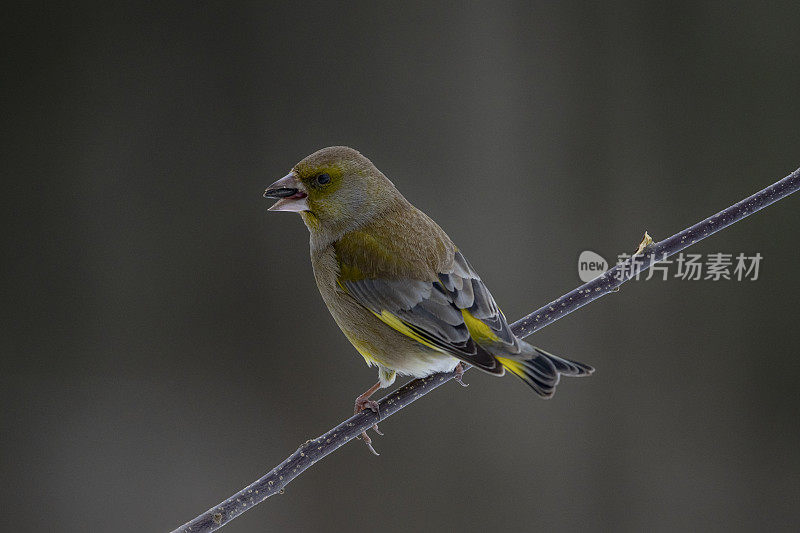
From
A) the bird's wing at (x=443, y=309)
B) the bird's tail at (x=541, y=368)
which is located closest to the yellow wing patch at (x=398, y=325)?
the bird's wing at (x=443, y=309)

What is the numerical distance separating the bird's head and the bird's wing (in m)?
0.07

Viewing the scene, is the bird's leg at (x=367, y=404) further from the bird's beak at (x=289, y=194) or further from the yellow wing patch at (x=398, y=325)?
the bird's beak at (x=289, y=194)

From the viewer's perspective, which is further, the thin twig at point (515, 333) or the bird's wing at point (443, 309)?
the bird's wing at point (443, 309)

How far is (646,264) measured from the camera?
1023 mm

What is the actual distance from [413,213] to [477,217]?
4.04 ft

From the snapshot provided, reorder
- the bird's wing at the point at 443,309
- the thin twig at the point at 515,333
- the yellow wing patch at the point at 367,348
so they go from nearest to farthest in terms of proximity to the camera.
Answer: the thin twig at the point at 515,333 < the bird's wing at the point at 443,309 < the yellow wing patch at the point at 367,348

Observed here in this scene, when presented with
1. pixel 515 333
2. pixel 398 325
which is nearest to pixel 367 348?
pixel 398 325

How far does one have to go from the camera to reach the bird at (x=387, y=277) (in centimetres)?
106

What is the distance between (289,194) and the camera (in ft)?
3.34


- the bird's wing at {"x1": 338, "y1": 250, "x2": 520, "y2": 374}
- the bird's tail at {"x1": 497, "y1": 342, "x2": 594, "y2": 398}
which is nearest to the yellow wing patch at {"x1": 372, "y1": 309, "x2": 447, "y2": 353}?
the bird's wing at {"x1": 338, "y1": 250, "x2": 520, "y2": 374}

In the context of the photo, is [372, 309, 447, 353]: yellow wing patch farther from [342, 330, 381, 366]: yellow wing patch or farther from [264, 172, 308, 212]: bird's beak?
[264, 172, 308, 212]: bird's beak

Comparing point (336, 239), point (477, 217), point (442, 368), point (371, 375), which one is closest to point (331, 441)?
point (442, 368)

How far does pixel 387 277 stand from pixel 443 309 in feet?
0.30

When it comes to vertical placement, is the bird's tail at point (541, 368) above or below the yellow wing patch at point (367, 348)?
below
